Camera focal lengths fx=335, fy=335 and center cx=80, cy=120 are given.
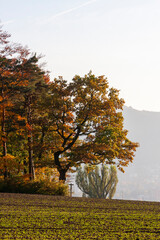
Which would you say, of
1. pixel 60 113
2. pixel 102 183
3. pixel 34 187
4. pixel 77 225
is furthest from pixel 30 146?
pixel 102 183

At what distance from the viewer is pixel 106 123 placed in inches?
917

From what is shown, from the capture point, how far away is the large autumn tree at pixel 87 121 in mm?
22172

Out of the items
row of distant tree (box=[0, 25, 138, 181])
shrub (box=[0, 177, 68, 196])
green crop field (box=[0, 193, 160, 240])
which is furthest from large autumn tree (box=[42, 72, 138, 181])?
green crop field (box=[0, 193, 160, 240])

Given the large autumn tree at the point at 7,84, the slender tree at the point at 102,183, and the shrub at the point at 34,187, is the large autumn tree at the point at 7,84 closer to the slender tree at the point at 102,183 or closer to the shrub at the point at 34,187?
the shrub at the point at 34,187

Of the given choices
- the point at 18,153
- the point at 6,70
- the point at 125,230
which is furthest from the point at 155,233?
the point at 18,153

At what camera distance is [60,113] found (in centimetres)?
2277

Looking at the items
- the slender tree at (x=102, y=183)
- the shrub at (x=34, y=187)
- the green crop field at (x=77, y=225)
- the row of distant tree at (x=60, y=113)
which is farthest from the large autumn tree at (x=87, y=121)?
the slender tree at (x=102, y=183)

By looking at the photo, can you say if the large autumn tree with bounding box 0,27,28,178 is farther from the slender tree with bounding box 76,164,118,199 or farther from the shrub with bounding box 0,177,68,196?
the slender tree with bounding box 76,164,118,199

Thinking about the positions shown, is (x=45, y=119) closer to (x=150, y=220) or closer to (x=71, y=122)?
(x=71, y=122)

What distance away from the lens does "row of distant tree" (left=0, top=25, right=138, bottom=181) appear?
21.9 m

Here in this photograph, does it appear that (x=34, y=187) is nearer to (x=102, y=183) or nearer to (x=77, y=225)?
(x=77, y=225)

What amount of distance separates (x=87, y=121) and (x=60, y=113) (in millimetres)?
1955

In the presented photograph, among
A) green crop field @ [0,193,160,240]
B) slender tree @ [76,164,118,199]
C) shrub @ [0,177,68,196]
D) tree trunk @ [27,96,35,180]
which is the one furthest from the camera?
Result: slender tree @ [76,164,118,199]

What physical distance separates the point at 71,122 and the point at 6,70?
5585 millimetres
